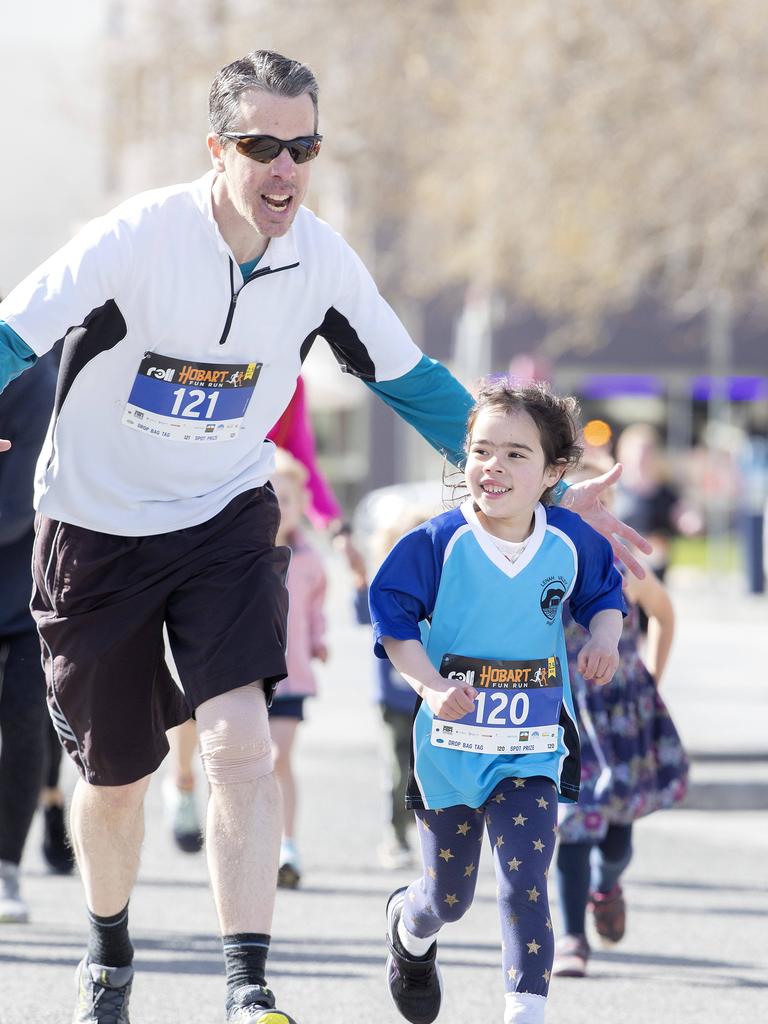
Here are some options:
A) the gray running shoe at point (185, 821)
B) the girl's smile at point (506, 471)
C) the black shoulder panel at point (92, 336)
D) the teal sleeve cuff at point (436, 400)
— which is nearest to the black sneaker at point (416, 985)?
the girl's smile at point (506, 471)

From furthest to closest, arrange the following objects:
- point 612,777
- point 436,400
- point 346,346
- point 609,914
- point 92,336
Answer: point 609,914 → point 612,777 → point 436,400 → point 346,346 → point 92,336

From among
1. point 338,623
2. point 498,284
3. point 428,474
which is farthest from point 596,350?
point 338,623

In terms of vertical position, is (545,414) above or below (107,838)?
above

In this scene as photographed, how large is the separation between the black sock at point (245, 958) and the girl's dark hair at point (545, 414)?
48.2 inches

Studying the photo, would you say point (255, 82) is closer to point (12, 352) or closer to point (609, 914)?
point (12, 352)

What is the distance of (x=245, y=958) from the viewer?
161 inches

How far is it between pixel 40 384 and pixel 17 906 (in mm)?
1641

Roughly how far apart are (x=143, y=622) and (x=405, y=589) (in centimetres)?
58

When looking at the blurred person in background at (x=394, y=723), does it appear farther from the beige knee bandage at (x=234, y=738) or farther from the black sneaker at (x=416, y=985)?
the beige knee bandage at (x=234, y=738)

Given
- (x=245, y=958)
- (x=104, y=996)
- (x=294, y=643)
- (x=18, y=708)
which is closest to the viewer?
(x=245, y=958)

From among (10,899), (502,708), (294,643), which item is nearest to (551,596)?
(502,708)

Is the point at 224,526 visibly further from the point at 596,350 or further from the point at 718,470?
the point at 596,350

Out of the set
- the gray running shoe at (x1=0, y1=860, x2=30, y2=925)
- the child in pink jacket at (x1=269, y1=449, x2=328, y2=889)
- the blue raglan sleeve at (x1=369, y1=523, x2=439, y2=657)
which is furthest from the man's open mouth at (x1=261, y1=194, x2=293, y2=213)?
the child in pink jacket at (x1=269, y1=449, x2=328, y2=889)

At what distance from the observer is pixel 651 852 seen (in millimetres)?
8008
